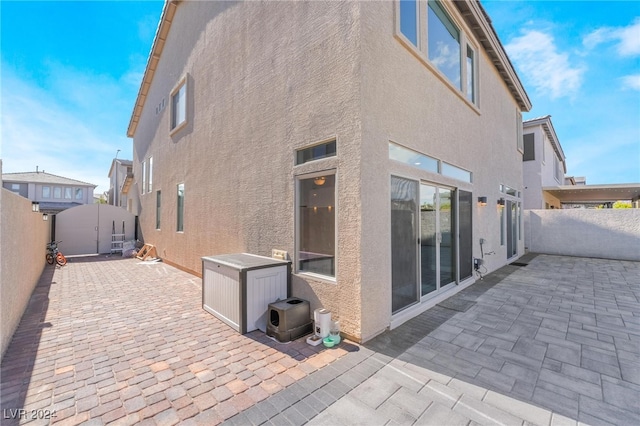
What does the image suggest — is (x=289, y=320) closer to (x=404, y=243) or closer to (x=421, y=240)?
(x=404, y=243)

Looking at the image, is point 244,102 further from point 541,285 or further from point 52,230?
point 52,230

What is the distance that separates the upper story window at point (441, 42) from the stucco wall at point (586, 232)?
8.95m

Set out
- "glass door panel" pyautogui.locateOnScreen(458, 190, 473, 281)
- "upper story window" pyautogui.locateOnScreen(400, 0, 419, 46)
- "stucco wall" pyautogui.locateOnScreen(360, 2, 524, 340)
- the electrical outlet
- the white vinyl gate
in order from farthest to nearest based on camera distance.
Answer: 1. the white vinyl gate
2. the electrical outlet
3. "glass door panel" pyautogui.locateOnScreen(458, 190, 473, 281)
4. "upper story window" pyautogui.locateOnScreen(400, 0, 419, 46)
5. "stucco wall" pyautogui.locateOnScreen(360, 2, 524, 340)

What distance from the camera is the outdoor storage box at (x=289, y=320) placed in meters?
3.65

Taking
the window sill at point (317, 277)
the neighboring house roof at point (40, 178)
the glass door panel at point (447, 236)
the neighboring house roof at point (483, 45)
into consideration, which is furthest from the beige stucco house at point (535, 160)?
the neighboring house roof at point (40, 178)

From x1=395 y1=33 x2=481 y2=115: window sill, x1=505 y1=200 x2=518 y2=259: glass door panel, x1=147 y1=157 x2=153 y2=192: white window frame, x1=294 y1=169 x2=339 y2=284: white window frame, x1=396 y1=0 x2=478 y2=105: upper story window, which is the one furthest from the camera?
x1=147 y1=157 x2=153 y2=192: white window frame

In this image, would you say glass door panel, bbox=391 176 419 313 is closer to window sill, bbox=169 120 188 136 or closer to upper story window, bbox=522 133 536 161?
window sill, bbox=169 120 188 136

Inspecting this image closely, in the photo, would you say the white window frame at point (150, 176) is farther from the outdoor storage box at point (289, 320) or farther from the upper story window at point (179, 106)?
the outdoor storage box at point (289, 320)

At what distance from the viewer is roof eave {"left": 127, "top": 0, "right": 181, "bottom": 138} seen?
10.5 m

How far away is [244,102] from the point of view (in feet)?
19.5

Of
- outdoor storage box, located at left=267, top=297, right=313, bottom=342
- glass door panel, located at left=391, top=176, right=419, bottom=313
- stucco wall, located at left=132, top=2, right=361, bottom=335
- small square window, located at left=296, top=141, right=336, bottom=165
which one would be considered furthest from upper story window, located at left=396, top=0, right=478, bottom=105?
outdoor storage box, located at left=267, top=297, right=313, bottom=342

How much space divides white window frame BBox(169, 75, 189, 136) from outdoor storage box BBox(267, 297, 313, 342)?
7.83 m

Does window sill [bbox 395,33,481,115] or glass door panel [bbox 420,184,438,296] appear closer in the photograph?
window sill [bbox 395,33,481,115]

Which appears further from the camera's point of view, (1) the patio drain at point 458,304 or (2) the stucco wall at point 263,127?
(1) the patio drain at point 458,304
